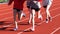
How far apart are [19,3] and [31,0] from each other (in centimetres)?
56

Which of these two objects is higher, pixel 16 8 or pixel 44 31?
pixel 16 8

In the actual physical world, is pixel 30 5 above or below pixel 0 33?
above

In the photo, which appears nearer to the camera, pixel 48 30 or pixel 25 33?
pixel 25 33

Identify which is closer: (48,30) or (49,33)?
(49,33)

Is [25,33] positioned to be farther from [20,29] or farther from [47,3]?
[47,3]

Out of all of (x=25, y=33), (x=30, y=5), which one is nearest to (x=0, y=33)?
(x=25, y=33)

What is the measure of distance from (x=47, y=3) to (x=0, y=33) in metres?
3.83

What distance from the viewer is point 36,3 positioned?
35.5ft

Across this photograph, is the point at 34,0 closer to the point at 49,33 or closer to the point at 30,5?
the point at 30,5

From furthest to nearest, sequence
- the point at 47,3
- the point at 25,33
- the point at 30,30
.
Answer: the point at 47,3, the point at 30,30, the point at 25,33

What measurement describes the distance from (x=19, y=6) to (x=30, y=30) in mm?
1164

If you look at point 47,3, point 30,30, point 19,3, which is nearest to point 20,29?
point 30,30

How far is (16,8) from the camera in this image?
11078mm

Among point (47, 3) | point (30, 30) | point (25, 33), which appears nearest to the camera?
point (25, 33)
